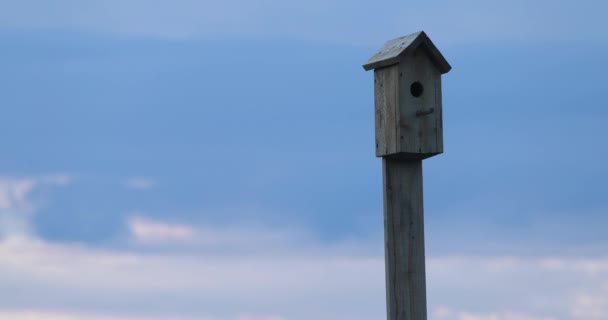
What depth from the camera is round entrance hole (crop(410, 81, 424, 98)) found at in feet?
27.5

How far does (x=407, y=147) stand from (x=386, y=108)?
1.27ft

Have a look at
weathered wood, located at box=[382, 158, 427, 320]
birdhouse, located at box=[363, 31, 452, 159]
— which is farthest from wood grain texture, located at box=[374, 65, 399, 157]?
weathered wood, located at box=[382, 158, 427, 320]

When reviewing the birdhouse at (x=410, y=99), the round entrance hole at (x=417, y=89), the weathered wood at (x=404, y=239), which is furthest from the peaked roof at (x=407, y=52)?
the weathered wood at (x=404, y=239)

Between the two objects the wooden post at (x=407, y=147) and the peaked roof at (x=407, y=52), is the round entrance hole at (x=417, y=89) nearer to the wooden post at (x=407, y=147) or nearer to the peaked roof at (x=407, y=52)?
the wooden post at (x=407, y=147)

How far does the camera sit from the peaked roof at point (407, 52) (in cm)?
833

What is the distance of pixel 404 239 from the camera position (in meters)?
8.30

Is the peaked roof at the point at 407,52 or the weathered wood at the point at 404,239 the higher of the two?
the peaked roof at the point at 407,52

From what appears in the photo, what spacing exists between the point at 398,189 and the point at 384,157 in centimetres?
29

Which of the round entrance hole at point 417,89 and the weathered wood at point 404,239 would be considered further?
the round entrance hole at point 417,89

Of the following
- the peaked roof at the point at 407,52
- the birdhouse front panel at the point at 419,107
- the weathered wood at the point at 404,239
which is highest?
the peaked roof at the point at 407,52

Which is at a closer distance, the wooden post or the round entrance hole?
the wooden post

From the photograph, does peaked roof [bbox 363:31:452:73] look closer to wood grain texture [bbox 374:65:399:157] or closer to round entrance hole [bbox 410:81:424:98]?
wood grain texture [bbox 374:65:399:157]

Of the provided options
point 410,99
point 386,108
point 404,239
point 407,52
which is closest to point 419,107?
point 410,99

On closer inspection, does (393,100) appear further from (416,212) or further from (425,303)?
(425,303)
